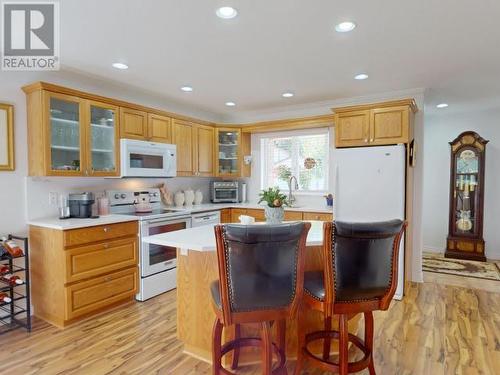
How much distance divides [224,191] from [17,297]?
3.01 m

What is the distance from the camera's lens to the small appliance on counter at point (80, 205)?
3.27 meters

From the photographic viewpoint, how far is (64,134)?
10.4ft

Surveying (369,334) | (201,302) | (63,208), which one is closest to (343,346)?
(369,334)

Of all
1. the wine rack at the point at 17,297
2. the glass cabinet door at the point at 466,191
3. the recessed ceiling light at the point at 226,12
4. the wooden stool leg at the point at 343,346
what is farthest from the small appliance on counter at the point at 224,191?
the glass cabinet door at the point at 466,191

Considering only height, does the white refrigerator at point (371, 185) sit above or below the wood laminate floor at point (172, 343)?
above

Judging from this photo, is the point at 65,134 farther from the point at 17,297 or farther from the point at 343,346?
the point at 343,346

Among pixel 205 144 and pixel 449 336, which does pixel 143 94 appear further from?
pixel 449 336

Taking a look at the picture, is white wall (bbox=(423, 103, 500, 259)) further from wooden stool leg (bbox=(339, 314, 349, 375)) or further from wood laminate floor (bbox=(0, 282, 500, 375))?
wooden stool leg (bbox=(339, 314, 349, 375))

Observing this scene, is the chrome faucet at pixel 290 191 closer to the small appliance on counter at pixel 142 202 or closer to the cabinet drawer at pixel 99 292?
the small appliance on counter at pixel 142 202

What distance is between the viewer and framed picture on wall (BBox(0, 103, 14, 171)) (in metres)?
2.93

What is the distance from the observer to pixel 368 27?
231 cm

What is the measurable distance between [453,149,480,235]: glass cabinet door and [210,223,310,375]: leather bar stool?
189 inches

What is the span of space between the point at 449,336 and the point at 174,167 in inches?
137

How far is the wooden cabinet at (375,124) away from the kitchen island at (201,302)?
1.82 metres
